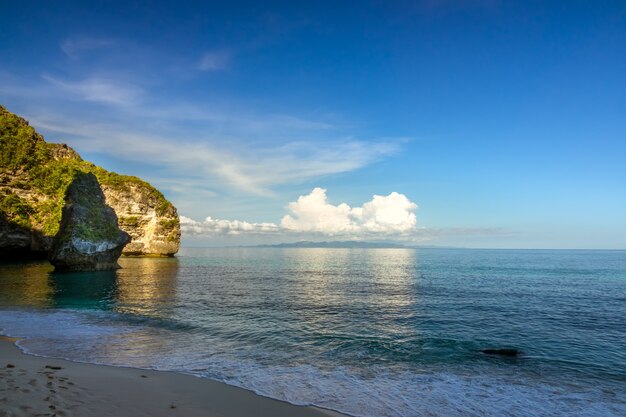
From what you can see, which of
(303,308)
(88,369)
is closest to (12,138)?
(303,308)

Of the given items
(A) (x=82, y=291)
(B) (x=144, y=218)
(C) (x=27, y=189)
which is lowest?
(A) (x=82, y=291)

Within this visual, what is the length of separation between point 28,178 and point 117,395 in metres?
94.0

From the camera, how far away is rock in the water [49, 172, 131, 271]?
59281mm

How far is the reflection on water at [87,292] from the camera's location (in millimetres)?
31325

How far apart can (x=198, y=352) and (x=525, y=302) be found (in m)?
32.2

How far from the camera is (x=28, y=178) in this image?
82.8 meters

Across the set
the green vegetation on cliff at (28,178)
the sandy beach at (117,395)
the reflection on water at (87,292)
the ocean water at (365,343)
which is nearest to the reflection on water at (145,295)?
the reflection on water at (87,292)

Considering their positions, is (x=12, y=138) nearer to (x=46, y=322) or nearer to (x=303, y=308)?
(x=46, y=322)

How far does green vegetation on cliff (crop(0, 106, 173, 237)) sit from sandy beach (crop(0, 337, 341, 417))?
82.8 metres

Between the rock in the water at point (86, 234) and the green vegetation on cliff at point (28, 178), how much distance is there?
23701mm

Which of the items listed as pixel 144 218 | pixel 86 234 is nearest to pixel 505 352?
pixel 86 234

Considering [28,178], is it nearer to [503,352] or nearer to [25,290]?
[25,290]

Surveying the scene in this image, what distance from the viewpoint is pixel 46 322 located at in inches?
939

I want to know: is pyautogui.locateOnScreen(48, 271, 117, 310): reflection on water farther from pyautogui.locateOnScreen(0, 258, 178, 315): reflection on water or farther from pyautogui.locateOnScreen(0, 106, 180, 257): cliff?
pyautogui.locateOnScreen(0, 106, 180, 257): cliff
